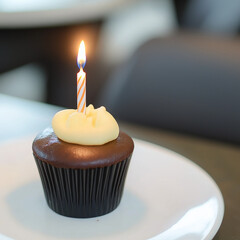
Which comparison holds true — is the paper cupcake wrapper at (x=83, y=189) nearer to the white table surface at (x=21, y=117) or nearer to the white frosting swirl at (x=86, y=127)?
the white frosting swirl at (x=86, y=127)

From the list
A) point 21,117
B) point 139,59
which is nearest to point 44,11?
point 139,59

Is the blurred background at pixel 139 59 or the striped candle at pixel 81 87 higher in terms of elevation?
the striped candle at pixel 81 87

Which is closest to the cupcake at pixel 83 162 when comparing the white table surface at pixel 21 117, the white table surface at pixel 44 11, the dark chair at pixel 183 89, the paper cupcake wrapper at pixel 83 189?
the paper cupcake wrapper at pixel 83 189

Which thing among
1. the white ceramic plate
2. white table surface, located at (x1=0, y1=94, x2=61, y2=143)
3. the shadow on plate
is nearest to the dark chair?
white table surface, located at (x1=0, y1=94, x2=61, y2=143)

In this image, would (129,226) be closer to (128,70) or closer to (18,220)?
(18,220)

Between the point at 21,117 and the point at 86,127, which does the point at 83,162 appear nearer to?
the point at 86,127
